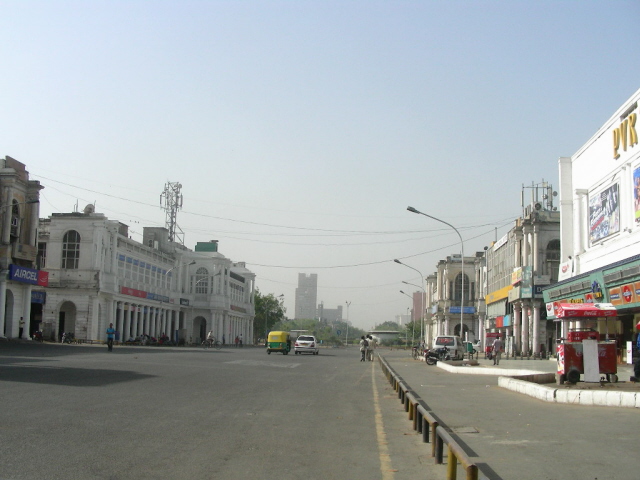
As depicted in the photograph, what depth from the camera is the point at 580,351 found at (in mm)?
17125

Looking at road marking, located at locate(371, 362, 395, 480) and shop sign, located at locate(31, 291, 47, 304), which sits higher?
shop sign, located at locate(31, 291, 47, 304)

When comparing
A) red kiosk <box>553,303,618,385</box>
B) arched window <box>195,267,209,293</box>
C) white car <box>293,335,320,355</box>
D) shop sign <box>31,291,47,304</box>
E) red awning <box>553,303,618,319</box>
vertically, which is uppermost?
arched window <box>195,267,209,293</box>

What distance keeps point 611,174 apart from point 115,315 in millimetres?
46715

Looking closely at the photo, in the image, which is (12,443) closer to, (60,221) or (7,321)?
(7,321)

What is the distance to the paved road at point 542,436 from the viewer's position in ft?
24.3

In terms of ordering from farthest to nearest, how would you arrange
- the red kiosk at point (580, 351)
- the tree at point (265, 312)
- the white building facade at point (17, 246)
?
1. the tree at point (265, 312)
2. the white building facade at point (17, 246)
3. the red kiosk at point (580, 351)

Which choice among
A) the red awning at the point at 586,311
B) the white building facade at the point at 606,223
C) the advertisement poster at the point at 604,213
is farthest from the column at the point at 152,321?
the red awning at the point at 586,311

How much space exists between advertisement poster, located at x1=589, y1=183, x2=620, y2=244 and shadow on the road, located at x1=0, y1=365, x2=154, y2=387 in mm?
21394

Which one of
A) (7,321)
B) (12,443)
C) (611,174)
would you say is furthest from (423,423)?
(7,321)

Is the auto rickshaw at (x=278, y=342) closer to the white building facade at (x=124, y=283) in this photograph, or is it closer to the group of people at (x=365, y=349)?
the group of people at (x=365, y=349)

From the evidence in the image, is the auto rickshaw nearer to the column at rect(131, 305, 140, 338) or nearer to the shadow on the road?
the column at rect(131, 305, 140, 338)

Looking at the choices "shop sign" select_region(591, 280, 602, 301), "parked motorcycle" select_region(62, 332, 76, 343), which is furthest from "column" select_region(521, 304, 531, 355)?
"parked motorcycle" select_region(62, 332, 76, 343)

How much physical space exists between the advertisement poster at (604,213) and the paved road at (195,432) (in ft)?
59.4

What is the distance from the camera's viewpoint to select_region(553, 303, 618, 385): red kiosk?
17.2 meters
